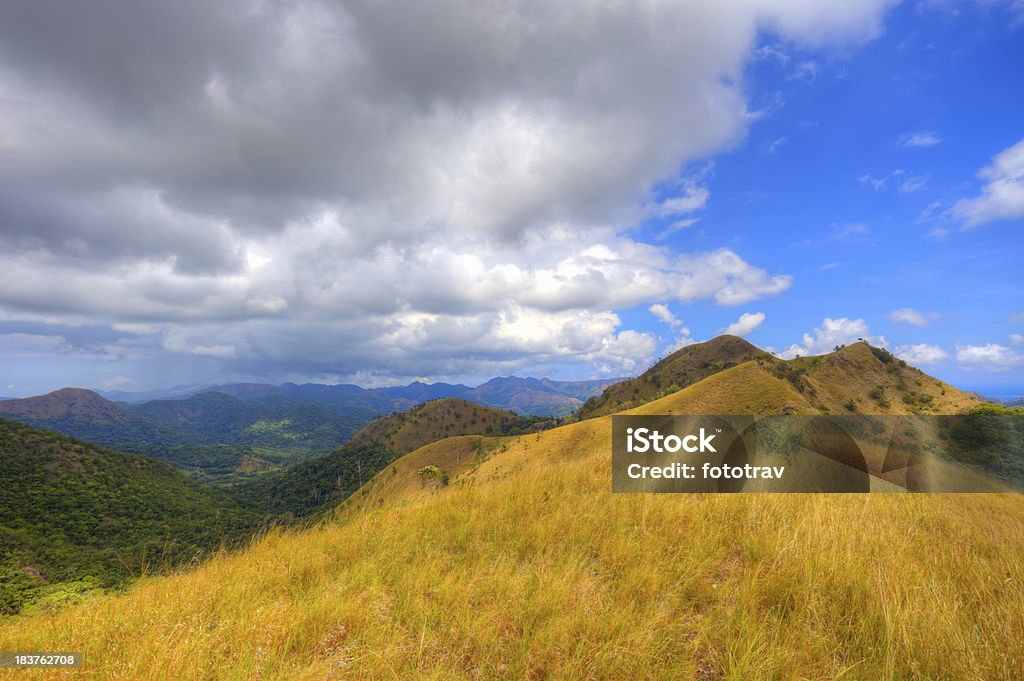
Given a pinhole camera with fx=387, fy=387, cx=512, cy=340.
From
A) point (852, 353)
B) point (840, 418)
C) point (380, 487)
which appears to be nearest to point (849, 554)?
point (840, 418)

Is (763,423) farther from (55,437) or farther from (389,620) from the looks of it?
(55,437)

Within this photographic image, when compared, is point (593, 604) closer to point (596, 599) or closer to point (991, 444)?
point (596, 599)

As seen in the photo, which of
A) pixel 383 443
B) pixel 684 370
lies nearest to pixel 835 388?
→ pixel 684 370

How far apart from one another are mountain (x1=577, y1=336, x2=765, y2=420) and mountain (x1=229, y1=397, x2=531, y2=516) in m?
58.2

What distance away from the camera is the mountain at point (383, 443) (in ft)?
490

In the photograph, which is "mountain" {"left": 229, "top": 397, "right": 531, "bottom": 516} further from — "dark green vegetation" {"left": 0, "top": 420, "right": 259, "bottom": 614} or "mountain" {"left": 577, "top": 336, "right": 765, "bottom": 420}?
"mountain" {"left": 577, "top": 336, "right": 765, "bottom": 420}

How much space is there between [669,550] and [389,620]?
11.7 feet

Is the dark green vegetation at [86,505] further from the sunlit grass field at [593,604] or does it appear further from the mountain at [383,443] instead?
the sunlit grass field at [593,604]

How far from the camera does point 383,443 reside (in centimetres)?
16438

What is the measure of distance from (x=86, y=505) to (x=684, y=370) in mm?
154341

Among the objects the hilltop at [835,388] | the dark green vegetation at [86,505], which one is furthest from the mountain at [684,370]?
the dark green vegetation at [86,505]

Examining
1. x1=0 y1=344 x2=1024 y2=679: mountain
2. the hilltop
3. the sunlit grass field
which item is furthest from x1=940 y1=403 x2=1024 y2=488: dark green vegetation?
the sunlit grass field

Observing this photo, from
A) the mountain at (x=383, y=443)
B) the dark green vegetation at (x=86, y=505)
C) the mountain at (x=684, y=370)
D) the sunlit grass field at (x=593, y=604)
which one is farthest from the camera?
the mountain at (x=383, y=443)

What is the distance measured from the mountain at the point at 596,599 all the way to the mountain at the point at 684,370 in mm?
100280
